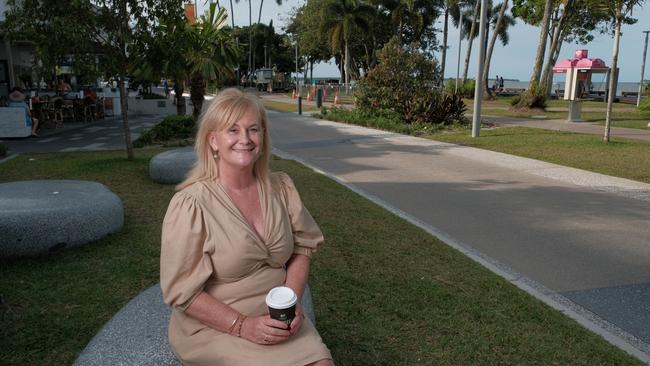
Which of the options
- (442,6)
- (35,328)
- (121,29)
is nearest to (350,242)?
(35,328)

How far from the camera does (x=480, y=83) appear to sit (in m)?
16.1

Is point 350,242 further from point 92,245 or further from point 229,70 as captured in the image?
point 229,70

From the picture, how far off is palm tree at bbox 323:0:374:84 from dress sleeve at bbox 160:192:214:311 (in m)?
46.6

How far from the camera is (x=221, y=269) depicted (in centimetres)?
217

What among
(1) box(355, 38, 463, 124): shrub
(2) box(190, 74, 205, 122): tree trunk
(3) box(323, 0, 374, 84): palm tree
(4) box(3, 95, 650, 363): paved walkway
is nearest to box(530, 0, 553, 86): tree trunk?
(1) box(355, 38, 463, 124): shrub

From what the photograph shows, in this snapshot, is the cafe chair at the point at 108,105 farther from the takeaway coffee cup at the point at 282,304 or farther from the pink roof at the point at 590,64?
the takeaway coffee cup at the point at 282,304

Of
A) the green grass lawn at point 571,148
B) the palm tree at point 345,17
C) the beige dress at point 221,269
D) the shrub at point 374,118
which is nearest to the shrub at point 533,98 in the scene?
the green grass lawn at point 571,148

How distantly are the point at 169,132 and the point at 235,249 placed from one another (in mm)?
12542

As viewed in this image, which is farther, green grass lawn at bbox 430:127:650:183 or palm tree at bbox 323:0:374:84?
palm tree at bbox 323:0:374:84

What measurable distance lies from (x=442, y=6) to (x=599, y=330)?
54.7 m

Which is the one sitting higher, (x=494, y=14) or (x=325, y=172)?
(x=494, y=14)

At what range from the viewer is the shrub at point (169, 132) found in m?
13.6

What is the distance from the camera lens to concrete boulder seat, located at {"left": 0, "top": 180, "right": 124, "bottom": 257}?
444cm

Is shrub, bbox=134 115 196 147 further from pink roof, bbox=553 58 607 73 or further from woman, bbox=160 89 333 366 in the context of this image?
pink roof, bbox=553 58 607 73
